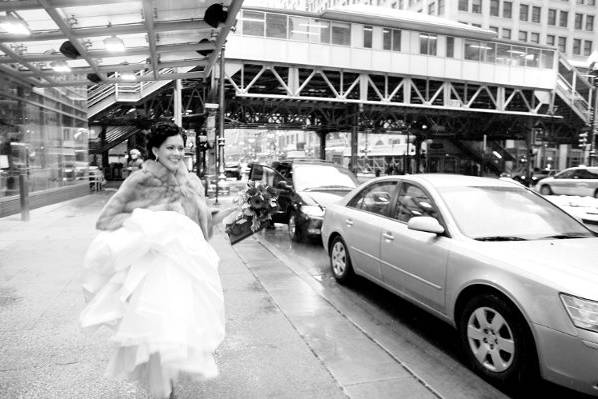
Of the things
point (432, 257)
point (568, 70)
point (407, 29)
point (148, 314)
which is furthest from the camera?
point (568, 70)

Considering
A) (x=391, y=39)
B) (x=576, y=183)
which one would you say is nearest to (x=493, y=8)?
(x=391, y=39)

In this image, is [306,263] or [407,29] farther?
[407,29]

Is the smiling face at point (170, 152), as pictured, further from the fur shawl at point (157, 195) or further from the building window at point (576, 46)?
the building window at point (576, 46)

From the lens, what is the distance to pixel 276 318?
4684mm

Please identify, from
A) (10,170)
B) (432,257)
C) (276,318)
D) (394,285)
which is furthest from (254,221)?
(10,170)

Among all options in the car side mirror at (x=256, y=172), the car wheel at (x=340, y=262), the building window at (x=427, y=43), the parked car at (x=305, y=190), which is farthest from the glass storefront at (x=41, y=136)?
the building window at (x=427, y=43)

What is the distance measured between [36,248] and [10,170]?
593cm

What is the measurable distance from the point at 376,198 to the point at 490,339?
2.56 metres

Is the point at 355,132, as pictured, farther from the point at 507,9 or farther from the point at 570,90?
the point at 507,9

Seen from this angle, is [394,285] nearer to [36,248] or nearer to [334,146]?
[36,248]

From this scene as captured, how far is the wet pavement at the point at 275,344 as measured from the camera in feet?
10.7

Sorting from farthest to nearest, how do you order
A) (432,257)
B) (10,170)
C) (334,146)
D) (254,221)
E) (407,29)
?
(334,146)
(407,29)
(10,170)
(254,221)
(432,257)

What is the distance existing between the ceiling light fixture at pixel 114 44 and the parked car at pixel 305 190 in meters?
4.16

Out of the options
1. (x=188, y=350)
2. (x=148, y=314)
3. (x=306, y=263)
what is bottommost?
(x=306, y=263)
